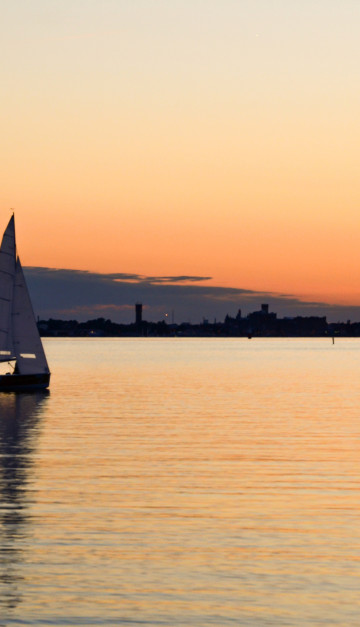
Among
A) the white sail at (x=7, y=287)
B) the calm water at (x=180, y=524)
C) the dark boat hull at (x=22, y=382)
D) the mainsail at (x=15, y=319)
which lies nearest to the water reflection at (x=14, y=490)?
the calm water at (x=180, y=524)

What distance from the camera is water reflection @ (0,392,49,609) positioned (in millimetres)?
23984

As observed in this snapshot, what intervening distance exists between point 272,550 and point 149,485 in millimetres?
13125

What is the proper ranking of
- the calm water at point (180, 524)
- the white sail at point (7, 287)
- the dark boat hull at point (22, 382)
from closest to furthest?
the calm water at point (180, 524) → the white sail at point (7, 287) → the dark boat hull at point (22, 382)

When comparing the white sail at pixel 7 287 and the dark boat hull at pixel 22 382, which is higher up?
the white sail at pixel 7 287

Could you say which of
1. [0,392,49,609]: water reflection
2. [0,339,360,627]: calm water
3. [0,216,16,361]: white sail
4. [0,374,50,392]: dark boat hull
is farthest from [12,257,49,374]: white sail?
[0,339,360,627]: calm water

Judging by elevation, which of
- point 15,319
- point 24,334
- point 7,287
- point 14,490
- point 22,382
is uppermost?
point 7,287

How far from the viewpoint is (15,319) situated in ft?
321

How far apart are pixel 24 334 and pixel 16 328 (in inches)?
35.2

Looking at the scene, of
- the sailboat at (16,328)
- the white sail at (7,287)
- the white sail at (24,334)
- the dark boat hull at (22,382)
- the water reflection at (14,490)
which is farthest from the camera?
the dark boat hull at (22,382)

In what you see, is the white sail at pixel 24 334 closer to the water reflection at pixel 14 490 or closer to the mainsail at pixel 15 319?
the mainsail at pixel 15 319

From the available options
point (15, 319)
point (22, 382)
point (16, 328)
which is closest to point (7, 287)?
point (15, 319)

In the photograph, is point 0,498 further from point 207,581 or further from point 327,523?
point 207,581

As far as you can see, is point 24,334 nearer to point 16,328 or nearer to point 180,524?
point 16,328

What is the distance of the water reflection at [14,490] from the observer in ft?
78.7
